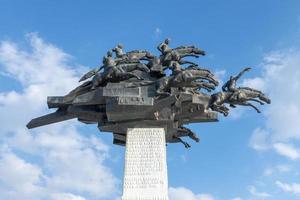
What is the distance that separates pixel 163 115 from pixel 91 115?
2.52 meters

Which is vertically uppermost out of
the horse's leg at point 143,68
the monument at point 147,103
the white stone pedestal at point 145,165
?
the horse's leg at point 143,68

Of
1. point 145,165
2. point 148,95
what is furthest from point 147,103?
point 145,165

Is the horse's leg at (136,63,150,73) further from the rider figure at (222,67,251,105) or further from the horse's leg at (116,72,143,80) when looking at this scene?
the rider figure at (222,67,251,105)

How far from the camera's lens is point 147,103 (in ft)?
66.0

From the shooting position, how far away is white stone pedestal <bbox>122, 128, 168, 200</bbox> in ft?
66.4

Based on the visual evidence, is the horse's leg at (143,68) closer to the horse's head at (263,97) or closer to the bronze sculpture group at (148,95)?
the bronze sculpture group at (148,95)

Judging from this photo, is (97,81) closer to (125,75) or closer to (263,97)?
(125,75)

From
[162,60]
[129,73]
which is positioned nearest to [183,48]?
[162,60]

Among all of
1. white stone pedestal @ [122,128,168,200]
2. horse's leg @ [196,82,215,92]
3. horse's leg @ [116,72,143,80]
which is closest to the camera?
white stone pedestal @ [122,128,168,200]

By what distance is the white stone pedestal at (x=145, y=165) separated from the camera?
66.4 feet

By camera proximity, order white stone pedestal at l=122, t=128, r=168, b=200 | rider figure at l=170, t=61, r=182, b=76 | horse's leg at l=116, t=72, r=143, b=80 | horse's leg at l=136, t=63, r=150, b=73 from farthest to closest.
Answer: horse's leg at l=136, t=63, r=150, b=73 → horse's leg at l=116, t=72, r=143, b=80 → rider figure at l=170, t=61, r=182, b=76 → white stone pedestal at l=122, t=128, r=168, b=200

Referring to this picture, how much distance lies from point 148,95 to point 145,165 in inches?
91.1

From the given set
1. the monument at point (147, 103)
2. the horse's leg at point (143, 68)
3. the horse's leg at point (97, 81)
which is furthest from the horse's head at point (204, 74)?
the horse's leg at point (97, 81)

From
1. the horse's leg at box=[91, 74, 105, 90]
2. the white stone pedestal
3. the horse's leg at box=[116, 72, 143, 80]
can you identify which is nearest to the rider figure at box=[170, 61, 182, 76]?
the horse's leg at box=[116, 72, 143, 80]
